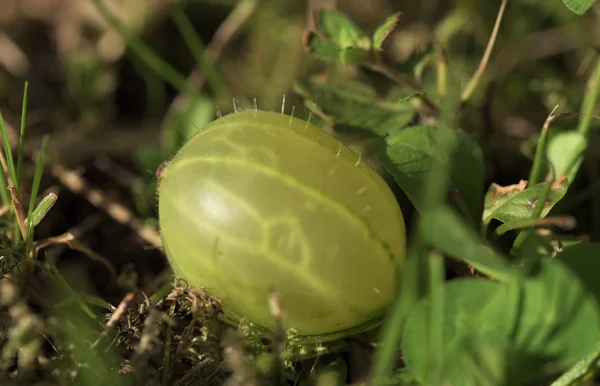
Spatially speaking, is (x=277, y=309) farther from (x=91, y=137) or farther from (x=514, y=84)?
(x=514, y=84)

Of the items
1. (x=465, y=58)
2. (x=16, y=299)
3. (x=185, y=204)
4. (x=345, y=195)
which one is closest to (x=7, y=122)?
(x=16, y=299)

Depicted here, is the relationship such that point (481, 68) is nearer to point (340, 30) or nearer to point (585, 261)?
point (340, 30)

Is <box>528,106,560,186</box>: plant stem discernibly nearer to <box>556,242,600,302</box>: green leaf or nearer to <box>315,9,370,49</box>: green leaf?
<box>556,242,600,302</box>: green leaf

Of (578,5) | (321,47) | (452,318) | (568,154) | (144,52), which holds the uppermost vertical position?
(578,5)

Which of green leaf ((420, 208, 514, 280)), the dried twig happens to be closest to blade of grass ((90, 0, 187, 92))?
the dried twig

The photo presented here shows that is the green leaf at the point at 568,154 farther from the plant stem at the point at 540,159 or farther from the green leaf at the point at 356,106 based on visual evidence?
the green leaf at the point at 356,106

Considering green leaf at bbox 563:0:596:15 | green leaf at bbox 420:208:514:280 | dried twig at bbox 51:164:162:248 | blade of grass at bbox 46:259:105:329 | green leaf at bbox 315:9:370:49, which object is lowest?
dried twig at bbox 51:164:162:248

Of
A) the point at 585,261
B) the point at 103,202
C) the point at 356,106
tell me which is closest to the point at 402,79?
the point at 356,106
